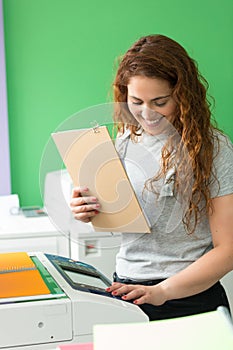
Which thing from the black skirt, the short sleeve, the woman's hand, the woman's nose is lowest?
the black skirt

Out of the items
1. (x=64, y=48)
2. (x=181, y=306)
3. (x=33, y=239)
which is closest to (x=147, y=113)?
(x=181, y=306)

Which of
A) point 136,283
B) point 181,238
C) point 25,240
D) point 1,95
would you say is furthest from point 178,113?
point 1,95

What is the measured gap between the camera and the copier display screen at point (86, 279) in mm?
1331

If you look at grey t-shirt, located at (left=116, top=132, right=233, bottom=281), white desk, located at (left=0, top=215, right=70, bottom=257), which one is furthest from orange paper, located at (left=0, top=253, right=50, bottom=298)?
white desk, located at (left=0, top=215, right=70, bottom=257)

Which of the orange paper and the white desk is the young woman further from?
the white desk

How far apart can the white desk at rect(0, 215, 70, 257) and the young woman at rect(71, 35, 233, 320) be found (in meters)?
1.09

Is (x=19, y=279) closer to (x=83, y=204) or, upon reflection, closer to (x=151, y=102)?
(x=83, y=204)

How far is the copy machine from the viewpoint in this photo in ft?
3.72

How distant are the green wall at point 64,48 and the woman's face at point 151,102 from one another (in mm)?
1675

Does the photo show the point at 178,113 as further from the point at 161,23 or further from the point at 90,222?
the point at 161,23

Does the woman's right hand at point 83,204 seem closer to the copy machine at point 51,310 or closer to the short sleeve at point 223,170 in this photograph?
the copy machine at point 51,310

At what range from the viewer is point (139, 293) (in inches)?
52.1

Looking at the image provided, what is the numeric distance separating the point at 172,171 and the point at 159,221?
0.42ft

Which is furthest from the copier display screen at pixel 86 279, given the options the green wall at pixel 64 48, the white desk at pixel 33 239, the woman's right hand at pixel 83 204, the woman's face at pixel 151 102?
Answer: the green wall at pixel 64 48
